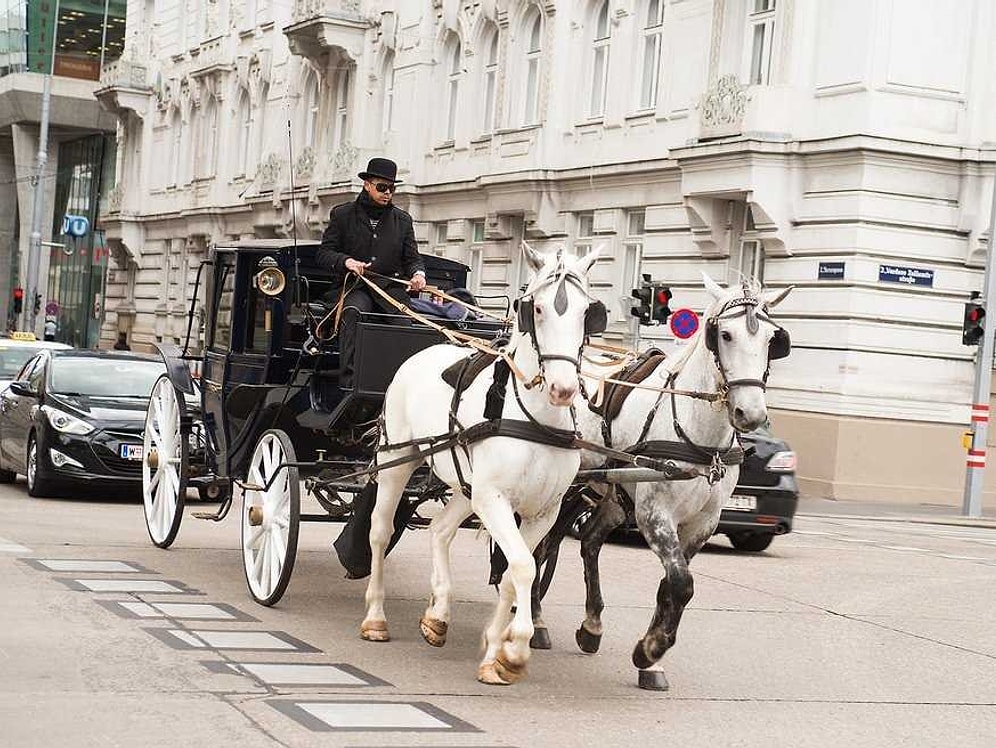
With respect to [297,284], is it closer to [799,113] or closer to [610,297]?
[799,113]

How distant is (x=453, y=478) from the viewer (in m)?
9.45

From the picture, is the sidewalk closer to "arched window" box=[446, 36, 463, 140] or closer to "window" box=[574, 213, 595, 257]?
"window" box=[574, 213, 595, 257]

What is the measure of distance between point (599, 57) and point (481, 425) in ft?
83.5

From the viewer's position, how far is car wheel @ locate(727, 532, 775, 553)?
1753 centimetres

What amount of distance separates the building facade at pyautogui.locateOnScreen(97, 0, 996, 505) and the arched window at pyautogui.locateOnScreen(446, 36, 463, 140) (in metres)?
0.06

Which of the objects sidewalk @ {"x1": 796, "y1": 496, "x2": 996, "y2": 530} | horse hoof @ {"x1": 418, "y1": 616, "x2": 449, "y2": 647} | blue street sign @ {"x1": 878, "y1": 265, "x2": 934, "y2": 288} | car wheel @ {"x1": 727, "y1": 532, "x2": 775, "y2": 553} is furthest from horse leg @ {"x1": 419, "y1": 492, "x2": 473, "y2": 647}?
blue street sign @ {"x1": 878, "y1": 265, "x2": 934, "y2": 288}

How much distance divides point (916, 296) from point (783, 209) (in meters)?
2.36

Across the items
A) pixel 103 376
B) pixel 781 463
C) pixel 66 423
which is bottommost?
pixel 66 423

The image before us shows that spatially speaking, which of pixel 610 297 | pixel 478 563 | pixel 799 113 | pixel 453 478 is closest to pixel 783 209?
pixel 799 113

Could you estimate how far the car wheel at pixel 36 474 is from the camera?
18.3 meters

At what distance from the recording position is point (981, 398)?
25.7 metres

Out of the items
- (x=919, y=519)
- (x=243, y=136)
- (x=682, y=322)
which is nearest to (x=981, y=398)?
(x=919, y=519)

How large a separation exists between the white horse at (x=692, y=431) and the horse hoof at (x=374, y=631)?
1.08 meters

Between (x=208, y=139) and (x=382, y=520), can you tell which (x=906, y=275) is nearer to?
(x=382, y=520)
